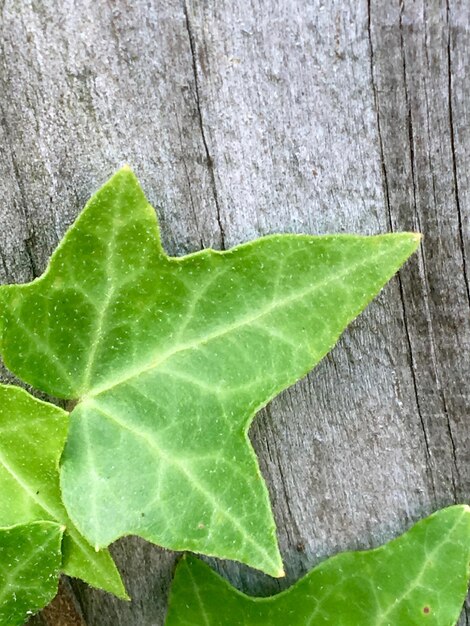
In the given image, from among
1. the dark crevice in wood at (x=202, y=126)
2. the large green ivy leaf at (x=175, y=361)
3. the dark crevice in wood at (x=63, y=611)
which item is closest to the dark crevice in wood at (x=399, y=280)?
the large green ivy leaf at (x=175, y=361)

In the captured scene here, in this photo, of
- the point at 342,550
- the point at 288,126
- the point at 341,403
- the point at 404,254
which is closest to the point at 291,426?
the point at 341,403

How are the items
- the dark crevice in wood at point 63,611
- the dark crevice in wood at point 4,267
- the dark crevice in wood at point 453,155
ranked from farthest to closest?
the dark crevice in wood at point 63,611 → the dark crevice in wood at point 4,267 → the dark crevice in wood at point 453,155

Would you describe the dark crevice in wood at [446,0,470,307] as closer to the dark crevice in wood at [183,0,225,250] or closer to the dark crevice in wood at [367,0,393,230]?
the dark crevice in wood at [367,0,393,230]

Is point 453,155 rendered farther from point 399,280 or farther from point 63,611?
point 63,611

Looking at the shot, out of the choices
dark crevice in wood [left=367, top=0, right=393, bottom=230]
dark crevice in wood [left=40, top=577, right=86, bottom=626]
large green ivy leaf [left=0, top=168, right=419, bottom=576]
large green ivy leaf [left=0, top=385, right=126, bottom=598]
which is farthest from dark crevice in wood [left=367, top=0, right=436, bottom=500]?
dark crevice in wood [left=40, top=577, right=86, bottom=626]

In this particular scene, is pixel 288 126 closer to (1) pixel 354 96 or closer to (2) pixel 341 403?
(1) pixel 354 96

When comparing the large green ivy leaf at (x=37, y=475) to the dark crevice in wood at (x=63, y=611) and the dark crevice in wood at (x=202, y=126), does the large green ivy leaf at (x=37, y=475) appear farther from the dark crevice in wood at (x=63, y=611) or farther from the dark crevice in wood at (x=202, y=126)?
the dark crevice in wood at (x=202, y=126)

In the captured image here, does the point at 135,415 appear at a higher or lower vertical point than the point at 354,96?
lower
